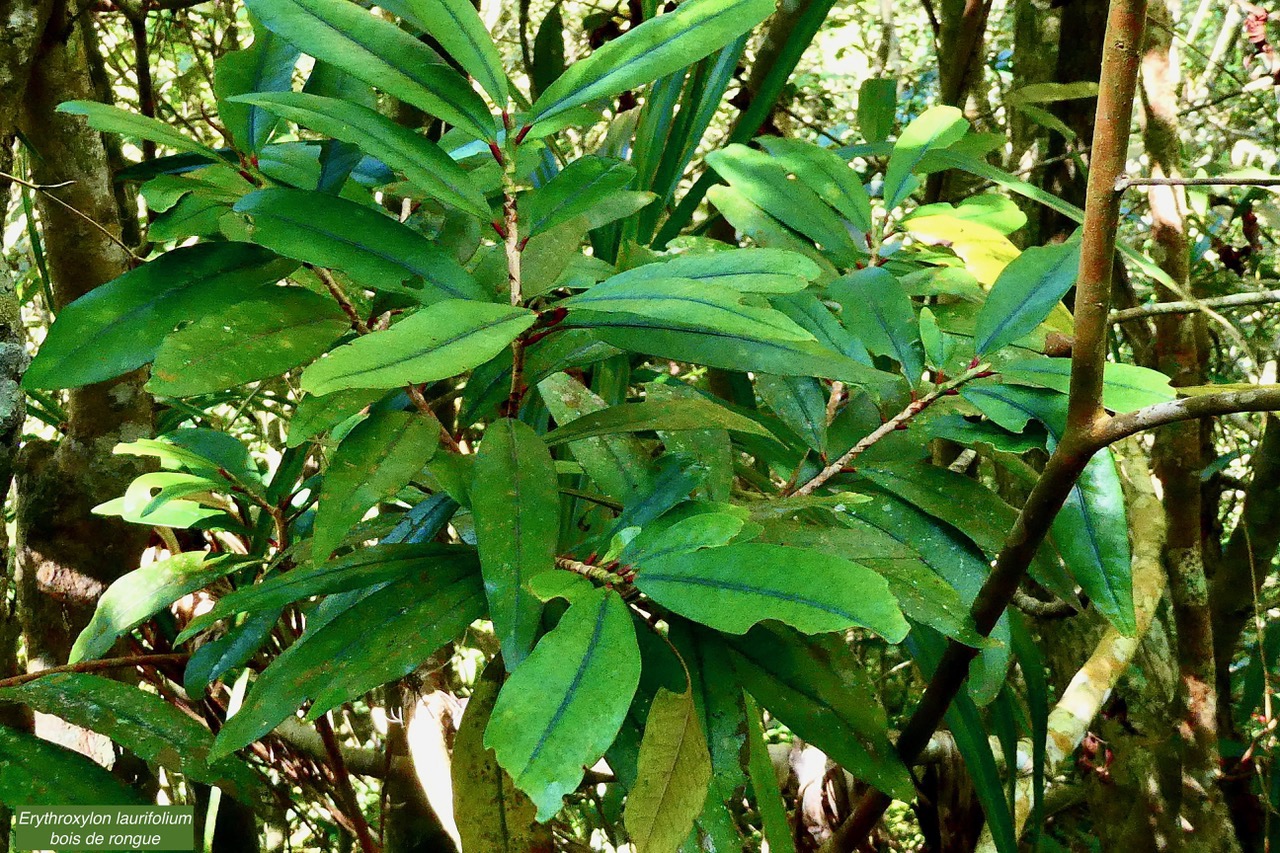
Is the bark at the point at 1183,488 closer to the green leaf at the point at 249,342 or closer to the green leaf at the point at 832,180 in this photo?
the green leaf at the point at 832,180

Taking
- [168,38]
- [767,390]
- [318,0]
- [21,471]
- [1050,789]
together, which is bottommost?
[1050,789]

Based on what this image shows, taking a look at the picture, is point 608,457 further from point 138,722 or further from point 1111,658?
point 1111,658

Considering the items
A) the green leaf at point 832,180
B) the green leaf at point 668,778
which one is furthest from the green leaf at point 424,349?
the green leaf at point 832,180

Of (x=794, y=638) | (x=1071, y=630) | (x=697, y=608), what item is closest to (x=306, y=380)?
(x=697, y=608)

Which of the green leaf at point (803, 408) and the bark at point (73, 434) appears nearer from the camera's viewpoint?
the green leaf at point (803, 408)

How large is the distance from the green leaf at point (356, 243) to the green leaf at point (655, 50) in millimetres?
87

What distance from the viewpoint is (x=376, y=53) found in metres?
0.46

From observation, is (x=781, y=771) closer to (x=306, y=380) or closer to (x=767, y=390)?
(x=767, y=390)

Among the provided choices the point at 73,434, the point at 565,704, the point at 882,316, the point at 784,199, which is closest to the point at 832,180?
the point at 784,199

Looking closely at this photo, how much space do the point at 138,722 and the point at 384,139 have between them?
0.36 metres

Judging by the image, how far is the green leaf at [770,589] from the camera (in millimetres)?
368

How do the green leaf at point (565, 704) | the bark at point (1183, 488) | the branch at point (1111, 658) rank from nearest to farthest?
the green leaf at point (565, 704) < the branch at point (1111, 658) < the bark at point (1183, 488)

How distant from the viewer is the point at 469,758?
1.73 ft

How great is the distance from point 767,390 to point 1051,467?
0.72ft
